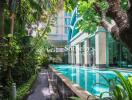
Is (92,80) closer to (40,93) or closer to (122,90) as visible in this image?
(40,93)

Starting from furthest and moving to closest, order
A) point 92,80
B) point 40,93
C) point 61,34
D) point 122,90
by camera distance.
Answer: point 61,34
point 92,80
point 40,93
point 122,90

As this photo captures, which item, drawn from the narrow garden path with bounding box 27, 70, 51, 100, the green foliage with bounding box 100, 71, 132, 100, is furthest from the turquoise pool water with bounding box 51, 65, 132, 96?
the narrow garden path with bounding box 27, 70, 51, 100

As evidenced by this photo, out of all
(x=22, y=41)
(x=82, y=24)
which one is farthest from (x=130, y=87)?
(x=22, y=41)

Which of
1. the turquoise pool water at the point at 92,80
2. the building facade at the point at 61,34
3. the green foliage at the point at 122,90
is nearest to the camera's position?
the green foliage at the point at 122,90

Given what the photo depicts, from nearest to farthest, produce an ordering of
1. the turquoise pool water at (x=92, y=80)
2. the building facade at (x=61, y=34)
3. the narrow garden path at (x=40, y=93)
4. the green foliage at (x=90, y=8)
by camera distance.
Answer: the green foliage at (x=90, y=8) → the narrow garden path at (x=40, y=93) → the turquoise pool water at (x=92, y=80) → the building facade at (x=61, y=34)

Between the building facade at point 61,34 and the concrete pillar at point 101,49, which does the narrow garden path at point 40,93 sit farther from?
the building facade at point 61,34

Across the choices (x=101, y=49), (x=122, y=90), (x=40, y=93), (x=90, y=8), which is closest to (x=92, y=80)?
(x=40, y=93)

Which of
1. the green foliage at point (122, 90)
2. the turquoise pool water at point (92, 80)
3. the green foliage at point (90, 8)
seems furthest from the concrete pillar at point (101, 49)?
the green foliage at point (122, 90)

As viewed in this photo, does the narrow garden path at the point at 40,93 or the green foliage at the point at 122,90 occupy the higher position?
the green foliage at the point at 122,90

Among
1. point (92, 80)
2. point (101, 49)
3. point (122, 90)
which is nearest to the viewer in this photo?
point (122, 90)

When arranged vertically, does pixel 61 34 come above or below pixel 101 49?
above

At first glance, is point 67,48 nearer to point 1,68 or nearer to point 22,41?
point 22,41

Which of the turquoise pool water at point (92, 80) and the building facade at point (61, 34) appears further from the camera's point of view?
the building facade at point (61, 34)

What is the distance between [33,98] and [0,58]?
1.71 m
